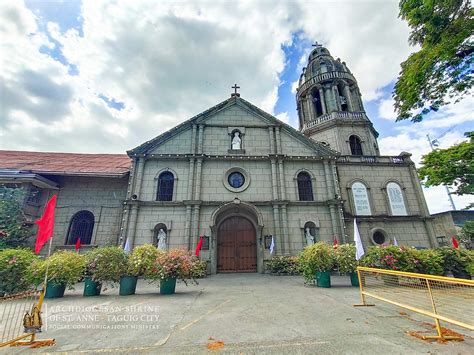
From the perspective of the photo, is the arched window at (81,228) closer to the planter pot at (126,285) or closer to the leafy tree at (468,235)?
the planter pot at (126,285)

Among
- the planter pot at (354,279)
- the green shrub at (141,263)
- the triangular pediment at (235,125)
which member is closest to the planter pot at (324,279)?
the planter pot at (354,279)

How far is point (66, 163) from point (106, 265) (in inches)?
504

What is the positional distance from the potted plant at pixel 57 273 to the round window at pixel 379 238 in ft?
55.0

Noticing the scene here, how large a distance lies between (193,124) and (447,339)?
612 inches

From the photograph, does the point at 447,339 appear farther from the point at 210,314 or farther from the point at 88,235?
the point at 88,235

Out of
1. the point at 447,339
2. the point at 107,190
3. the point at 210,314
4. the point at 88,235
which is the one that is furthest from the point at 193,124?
the point at 447,339

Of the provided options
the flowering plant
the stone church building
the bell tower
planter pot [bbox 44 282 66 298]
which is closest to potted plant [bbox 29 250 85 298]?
planter pot [bbox 44 282 66 298]

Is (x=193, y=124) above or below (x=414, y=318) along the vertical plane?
above

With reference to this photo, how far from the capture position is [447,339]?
137 inches

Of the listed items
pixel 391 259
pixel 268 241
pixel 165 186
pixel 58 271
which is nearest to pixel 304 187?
pixel 268 241

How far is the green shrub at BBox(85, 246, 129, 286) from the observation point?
7.47 m

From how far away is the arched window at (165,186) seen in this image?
1429 centimetres

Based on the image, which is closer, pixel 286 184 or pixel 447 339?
pixel 447 339

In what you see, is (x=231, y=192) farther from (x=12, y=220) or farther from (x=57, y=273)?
(x=12, y=220)
